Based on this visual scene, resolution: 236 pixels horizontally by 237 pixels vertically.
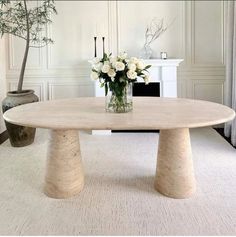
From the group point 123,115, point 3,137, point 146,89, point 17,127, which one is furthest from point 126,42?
point 123,115

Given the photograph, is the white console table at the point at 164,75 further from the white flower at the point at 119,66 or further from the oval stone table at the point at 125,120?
the white flower at the point at 119,66

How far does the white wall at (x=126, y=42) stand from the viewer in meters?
4.77

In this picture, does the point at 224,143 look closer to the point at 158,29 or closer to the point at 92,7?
the point at 158,29

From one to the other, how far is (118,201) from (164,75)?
2.64 meters

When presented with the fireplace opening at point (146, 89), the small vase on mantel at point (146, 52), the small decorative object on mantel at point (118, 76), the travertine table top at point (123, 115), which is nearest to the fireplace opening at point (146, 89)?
the fireplace opening at point (146, 89)

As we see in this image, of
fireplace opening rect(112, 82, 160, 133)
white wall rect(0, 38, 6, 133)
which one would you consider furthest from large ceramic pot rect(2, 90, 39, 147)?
fireplace opening rect(112, 82, 160, 133)

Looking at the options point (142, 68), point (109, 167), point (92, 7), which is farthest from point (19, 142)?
point (92, 7)

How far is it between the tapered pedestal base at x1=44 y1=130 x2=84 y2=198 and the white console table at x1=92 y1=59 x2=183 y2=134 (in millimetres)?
2256

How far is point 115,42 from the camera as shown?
486 cm

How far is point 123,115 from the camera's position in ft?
7.47

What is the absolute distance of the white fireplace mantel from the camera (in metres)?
4.56

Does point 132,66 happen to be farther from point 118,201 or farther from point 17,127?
point 17,127

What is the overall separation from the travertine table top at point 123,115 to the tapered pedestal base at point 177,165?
0.64 ft

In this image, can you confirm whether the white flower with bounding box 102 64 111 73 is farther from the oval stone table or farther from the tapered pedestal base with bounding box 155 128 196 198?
the tapered pedestal base with bounding box 155 128 196 198
